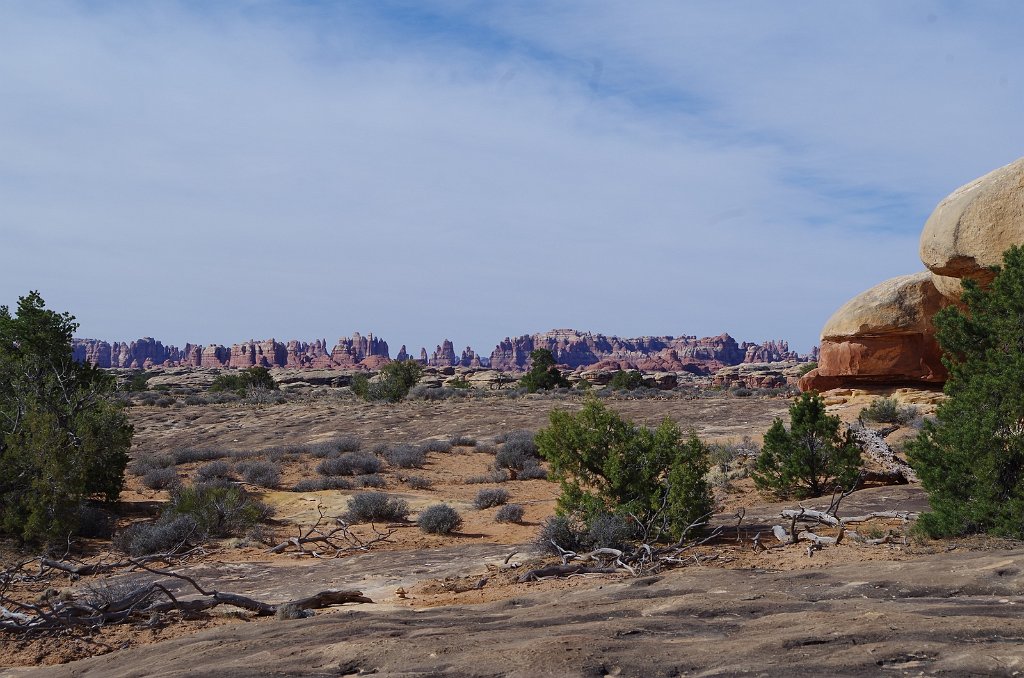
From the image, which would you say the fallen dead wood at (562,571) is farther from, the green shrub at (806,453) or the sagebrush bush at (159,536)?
the green shrub at (806,453)

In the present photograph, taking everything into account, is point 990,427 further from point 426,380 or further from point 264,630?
point 426,380

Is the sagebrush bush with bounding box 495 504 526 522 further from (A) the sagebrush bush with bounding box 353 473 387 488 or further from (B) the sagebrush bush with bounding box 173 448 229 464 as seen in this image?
(B) the sagebrush bush with bounding box 173 448 229 464

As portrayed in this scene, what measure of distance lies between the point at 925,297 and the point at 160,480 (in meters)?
21.9

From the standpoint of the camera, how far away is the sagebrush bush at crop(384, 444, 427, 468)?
21453 mm

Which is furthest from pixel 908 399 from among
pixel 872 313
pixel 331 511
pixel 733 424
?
pixel 331 511

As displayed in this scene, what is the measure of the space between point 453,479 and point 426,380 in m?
46.9

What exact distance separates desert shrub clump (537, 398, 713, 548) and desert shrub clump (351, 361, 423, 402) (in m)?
26.7

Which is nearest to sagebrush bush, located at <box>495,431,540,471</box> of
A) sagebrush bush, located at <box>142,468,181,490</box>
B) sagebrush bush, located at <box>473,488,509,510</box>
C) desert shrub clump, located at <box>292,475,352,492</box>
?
sagebrush bush, located at <box>473,488,509,510</box>

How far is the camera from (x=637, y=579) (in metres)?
7.91

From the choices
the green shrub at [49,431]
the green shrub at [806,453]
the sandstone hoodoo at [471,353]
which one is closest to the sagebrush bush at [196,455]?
the green shrub at [49,431]

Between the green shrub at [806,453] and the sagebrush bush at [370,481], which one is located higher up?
the green shrub at [806,453]

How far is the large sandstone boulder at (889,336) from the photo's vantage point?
22609mm

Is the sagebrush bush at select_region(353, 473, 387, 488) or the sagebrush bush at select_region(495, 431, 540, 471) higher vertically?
the sagebrush bush at select_region(495, 431, 540, 471)

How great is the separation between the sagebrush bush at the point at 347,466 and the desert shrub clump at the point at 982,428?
13911 mm
